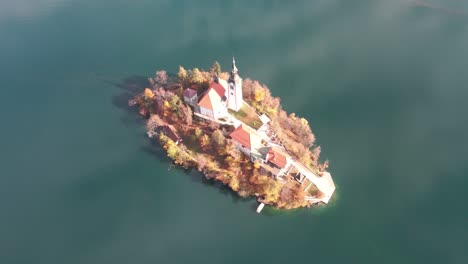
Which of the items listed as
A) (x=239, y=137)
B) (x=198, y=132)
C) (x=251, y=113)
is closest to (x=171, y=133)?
(x=198, y=132)

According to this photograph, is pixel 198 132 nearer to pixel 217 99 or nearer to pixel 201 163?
pixel 201 163

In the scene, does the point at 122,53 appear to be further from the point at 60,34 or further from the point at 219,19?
the point at 219,19

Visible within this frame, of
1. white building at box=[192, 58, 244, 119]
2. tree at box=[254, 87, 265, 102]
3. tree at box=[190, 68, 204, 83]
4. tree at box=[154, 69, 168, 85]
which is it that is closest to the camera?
white building at box=[192, 58, 244, 119]

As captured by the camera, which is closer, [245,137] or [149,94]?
[245,137]

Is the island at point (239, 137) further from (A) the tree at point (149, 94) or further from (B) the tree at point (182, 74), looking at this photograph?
(B) the tree at point (182, 74)

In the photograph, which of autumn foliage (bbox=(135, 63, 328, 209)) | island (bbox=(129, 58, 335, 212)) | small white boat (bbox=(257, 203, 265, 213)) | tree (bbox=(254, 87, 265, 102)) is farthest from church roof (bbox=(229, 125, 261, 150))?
small white boat (bbox=(257, 203, 265, 213))

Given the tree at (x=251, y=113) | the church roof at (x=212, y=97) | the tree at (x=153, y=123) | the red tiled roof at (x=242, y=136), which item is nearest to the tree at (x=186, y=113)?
the church roof at (x=212, y=97)

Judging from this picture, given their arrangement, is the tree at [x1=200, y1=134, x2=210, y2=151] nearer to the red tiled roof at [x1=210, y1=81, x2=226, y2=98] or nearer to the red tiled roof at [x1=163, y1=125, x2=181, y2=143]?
the red tiled roof at [x1=163, y1=125, x2=181, y2=143]
